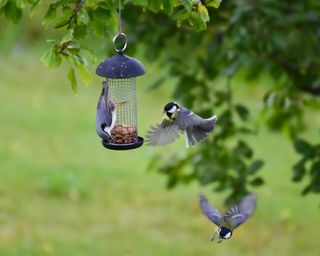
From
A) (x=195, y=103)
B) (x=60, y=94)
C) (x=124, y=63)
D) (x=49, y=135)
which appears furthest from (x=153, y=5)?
(x=60, y=94)

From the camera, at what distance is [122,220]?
712 centimetres

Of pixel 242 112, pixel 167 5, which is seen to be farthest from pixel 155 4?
pixel 242 112

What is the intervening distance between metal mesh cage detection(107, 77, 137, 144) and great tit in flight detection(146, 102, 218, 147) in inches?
4.2

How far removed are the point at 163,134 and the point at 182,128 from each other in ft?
0.32

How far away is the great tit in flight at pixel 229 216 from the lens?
315 centimetres

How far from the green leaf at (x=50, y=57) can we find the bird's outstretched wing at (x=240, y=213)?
1.04 metres

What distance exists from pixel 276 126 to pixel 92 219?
2.43 metres

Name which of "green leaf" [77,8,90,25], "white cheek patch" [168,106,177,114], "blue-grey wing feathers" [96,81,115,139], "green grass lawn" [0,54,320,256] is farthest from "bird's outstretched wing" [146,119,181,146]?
"green grass lawn" [0,54,320,256]

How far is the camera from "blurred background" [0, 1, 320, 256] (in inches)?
182

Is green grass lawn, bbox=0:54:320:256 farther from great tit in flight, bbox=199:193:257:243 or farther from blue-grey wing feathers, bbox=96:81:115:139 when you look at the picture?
blue-grey wing feathers, bbox=96:81:115:139

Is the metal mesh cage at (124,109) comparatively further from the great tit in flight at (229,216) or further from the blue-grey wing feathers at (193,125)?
the great tit in flight at (229,216)

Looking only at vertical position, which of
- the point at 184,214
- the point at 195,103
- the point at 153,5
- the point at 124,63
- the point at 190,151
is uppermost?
the point at 153,5

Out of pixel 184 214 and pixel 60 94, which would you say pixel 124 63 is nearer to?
pixel 184 214

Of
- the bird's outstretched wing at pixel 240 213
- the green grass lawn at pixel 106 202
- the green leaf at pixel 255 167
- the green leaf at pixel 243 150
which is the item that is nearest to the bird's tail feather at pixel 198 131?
the bird's outstretched wing at pixel 240 213
